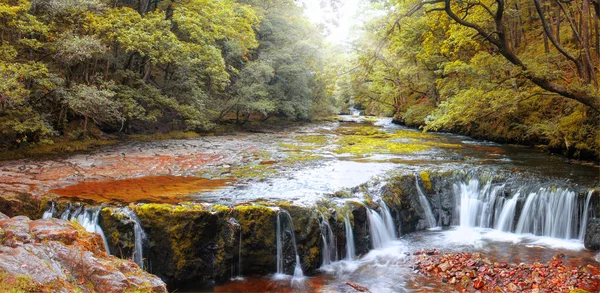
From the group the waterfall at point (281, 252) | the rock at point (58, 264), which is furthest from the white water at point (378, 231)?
the rock at point (58, 264)

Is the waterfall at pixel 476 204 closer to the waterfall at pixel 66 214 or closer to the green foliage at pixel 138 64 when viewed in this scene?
the green foliage at pixel 138 64

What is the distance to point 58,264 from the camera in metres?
3.57

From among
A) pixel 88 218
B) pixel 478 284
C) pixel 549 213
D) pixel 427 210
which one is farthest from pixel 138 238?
pixel 549 213

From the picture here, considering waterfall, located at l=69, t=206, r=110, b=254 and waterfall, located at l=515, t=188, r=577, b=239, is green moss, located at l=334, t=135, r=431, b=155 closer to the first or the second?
waterfall, located at l=515, t=188, r=577, b=239

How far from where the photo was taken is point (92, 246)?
4.45m

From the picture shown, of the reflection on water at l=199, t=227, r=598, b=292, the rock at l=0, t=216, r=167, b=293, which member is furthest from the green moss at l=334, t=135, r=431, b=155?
the rock at l=0, t=216, r=167, b=293

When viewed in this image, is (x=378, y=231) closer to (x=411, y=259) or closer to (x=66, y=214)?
(x=411, y=259)

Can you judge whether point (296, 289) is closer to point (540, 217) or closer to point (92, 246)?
point (92, 246)

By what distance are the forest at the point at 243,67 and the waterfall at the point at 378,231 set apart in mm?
4304

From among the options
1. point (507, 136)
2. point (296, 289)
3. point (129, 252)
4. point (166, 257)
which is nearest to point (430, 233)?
point (296, 289)

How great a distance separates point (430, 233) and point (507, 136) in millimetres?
11446

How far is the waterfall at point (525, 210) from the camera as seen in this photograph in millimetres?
9664

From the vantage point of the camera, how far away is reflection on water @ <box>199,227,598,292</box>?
7.38m

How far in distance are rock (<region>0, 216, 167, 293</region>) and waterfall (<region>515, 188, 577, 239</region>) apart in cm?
988
